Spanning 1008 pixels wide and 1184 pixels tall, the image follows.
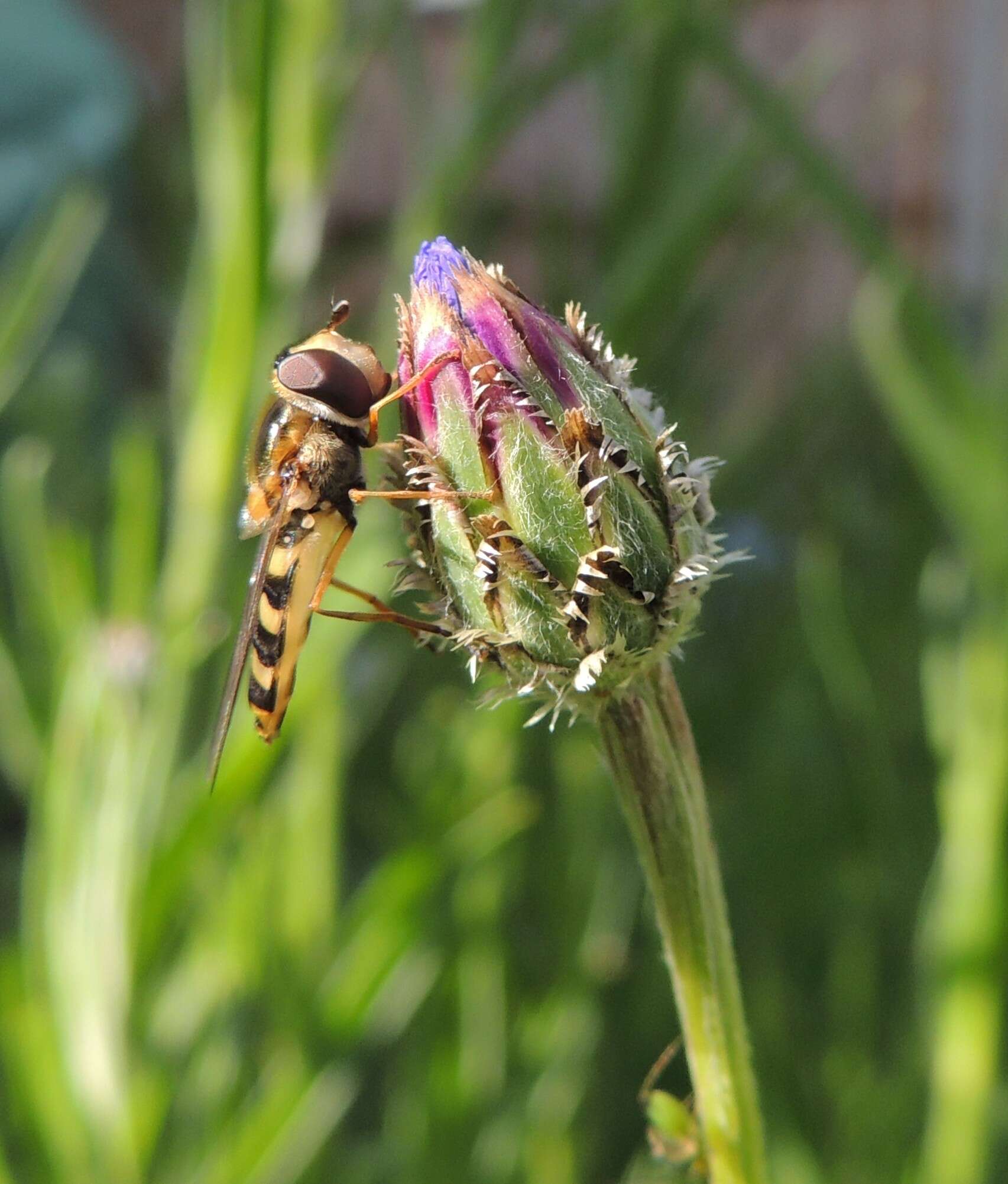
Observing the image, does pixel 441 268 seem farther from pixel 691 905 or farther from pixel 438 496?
pixel 691 905

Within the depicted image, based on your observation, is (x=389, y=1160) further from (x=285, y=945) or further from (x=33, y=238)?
(x=33, y=238)

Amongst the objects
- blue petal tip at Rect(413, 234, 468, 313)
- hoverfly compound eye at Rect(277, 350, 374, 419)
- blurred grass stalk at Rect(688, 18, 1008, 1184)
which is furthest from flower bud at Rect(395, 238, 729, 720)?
blurred grass stalk at Rect(688, 18, 1008, 1184)

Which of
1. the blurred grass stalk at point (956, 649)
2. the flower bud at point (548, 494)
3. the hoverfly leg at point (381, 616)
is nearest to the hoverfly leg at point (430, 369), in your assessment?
the flower bud at point (548, 494)

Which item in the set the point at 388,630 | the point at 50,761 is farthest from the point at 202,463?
the point at 388,630

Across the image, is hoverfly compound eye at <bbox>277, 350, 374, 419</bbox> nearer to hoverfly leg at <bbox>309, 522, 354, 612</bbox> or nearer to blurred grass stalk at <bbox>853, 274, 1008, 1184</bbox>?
hoverfly leg at <bbox>309, 522, 354, 612</bbox>

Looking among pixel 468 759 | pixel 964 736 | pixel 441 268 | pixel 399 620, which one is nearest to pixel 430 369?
pixel 441 268

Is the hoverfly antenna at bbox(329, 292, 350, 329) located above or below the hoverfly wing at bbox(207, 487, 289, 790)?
above

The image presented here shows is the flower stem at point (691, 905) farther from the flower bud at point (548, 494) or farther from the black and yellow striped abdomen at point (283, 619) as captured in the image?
the black and yellow striped abdomen at point (283, 619)
